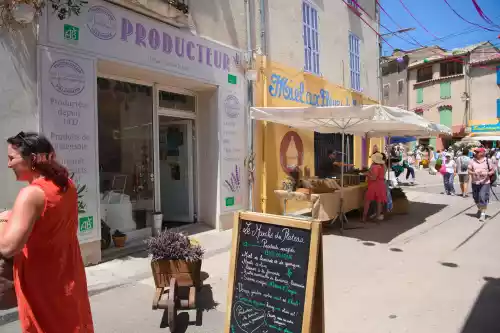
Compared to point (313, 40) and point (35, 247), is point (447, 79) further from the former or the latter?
point (35, 247)

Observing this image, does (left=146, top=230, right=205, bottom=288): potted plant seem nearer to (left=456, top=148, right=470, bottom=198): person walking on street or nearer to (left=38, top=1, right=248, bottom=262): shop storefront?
(left=38, top=1, right=248, bottom=262): shop storefront

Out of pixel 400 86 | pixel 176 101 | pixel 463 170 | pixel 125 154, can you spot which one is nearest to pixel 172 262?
pixel 125 154

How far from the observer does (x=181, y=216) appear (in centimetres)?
777

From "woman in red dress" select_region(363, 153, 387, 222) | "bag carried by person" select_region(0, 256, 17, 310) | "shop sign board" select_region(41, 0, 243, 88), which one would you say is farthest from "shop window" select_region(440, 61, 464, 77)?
"bag carried by person" select_region(0, 256, 17, 310)

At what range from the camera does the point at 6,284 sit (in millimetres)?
2062

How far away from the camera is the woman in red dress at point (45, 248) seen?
195cm

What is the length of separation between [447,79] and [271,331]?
114 feet

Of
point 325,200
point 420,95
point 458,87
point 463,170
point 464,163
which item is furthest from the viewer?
point 420,95

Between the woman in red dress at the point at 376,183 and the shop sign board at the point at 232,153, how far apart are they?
2.75m

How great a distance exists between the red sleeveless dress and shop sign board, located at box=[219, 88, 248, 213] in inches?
209

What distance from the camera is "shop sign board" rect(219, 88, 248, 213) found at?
744 centimetres

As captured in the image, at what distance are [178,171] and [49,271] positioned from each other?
228 inches

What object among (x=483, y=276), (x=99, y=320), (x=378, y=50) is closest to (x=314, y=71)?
(x=378, y=50)

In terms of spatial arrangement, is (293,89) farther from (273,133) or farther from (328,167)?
(328,167)
